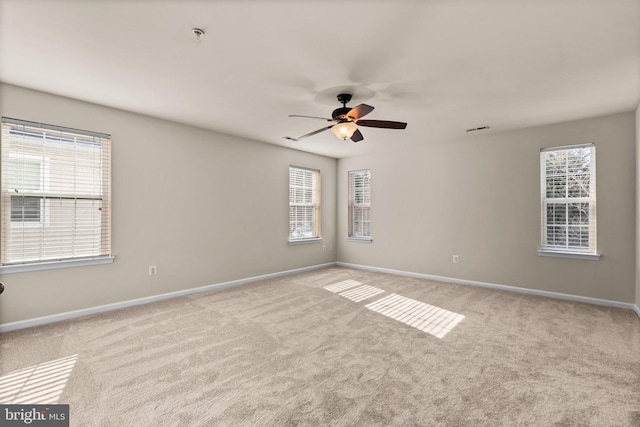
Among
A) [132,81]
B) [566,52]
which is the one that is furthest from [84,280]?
[566,52]

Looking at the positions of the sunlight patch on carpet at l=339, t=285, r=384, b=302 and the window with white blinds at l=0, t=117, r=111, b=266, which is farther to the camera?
the sunlight patch on carpet at l=339, t=285, r=384, b=302

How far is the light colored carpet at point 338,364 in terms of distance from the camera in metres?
1.82

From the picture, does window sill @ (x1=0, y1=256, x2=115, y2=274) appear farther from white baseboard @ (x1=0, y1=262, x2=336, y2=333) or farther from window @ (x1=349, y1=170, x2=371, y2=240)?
window @ (x1=349, y1=170, x2=371, y2=240)

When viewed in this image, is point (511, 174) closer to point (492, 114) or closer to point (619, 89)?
point (492, 114)

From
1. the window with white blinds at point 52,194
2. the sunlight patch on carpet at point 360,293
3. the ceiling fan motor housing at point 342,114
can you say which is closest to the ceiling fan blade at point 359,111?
the ceiling fan motor housing at point 342,114

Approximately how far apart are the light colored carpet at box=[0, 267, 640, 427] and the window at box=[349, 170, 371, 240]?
2756 mm

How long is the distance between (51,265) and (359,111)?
11.9ft

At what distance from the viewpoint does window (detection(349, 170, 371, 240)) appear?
254 inches

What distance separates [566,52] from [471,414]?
9.09ft

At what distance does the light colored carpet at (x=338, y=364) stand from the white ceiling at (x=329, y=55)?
8.12 ft

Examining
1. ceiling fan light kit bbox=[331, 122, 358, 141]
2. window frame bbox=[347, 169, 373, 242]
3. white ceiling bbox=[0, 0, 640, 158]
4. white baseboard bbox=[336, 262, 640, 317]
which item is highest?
white ceiling bbox=[0, 0, 640, 158]

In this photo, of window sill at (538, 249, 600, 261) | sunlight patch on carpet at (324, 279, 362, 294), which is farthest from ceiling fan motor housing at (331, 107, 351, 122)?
window sill at (538, 249, 600, 261)

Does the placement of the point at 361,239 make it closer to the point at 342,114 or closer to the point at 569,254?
the point at 569,254

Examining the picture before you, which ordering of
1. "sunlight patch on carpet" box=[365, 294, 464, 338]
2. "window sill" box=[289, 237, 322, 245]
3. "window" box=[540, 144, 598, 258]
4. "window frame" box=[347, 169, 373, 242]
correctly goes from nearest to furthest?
"sunlight patch on carpet" box=[365, 294, 464, 338] → "window" box=[540, 144, 598, 258] → "window sill" box=[289, 237, 322, 245] → "window frame" box=[347, 169, 373, 242]
